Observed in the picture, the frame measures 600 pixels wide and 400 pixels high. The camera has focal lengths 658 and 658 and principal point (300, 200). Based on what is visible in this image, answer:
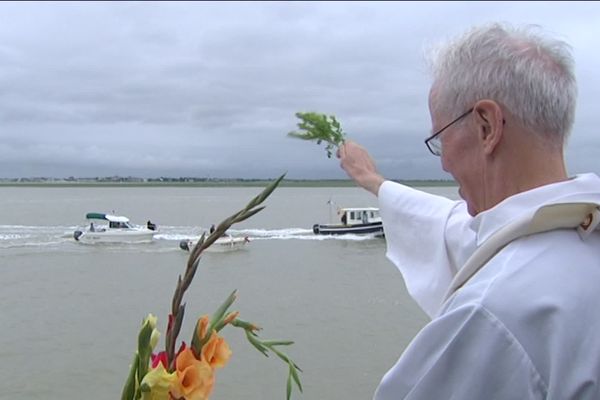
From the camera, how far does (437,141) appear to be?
140 centimetres

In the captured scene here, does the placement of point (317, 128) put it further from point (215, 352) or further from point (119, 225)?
point (119, 225)

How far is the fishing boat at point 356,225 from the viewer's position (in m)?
32.9

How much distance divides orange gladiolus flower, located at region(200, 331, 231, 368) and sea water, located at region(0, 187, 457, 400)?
4666 millimetres

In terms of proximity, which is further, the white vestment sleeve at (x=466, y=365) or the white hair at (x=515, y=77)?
the white hair at (x=515, y=77)

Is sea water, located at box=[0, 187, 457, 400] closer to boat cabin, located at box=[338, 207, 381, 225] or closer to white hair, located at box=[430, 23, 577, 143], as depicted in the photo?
boat cabin, located at box=[338, 207, 381, 225]

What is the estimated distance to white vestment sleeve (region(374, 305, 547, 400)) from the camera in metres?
0.99

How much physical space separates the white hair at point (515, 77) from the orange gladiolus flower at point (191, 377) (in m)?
0.68

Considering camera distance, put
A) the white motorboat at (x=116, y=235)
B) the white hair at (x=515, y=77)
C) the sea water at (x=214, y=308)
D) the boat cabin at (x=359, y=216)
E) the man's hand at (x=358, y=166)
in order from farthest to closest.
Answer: the boat cabin at (x=359, y=216) < the white motorboat at (x=116, y=235) < the sea water at (x=214, y=308) < the man's hand at (x=358, y=166) < the white hair at (x=515, y=77)

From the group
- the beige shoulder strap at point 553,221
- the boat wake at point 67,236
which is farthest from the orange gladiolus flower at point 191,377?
the boat wake at point 67,236

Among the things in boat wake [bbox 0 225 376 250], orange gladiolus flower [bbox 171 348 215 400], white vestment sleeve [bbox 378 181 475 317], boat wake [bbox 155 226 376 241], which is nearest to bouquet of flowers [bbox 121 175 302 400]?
orange gladiolus flower [bbox 171 348 215 400]

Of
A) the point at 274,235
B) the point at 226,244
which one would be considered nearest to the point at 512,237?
the point at 226,244

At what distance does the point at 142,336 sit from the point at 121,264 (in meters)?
24.3

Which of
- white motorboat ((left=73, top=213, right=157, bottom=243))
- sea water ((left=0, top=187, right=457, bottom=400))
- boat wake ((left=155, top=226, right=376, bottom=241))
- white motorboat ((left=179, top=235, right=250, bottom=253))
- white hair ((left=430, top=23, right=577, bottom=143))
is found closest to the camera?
white hair ((left=430, top=23, right=577, bottom=143))

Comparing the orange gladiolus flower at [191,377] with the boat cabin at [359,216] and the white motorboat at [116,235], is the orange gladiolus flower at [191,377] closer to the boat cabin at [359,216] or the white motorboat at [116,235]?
the white motorboat at [116,235]
